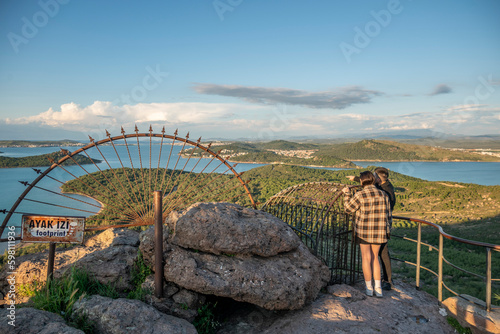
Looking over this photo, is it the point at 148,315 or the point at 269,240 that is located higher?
the point at 269,240

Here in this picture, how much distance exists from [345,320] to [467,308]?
182 centimetres

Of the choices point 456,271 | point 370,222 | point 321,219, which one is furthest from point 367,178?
point 456,271

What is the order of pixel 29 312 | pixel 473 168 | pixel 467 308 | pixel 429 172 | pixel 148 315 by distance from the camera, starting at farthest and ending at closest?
pixel 473 168
pixel 429 172
pixel 467 308
pixel 148 315
pixel 29 312

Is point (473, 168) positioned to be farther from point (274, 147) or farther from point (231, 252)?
point (231, 252)

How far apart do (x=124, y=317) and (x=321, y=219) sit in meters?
3.75

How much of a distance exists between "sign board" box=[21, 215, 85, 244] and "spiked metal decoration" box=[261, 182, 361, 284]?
384cm

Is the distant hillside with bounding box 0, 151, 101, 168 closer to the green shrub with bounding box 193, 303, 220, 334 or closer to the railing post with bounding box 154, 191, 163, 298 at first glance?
the railing post with bounding box 154, 191, 163, 298

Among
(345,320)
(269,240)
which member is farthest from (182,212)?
(345,320)

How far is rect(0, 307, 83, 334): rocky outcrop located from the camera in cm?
313

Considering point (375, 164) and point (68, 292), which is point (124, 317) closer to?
point (68, 292)

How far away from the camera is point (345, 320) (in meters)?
4.55

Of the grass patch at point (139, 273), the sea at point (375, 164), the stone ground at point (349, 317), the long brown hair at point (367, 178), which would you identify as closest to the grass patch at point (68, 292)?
the grass patch at point (139, 273)

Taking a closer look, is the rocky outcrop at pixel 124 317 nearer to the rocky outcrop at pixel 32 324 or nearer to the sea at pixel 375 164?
the rocky outcrop at pixel 32 324

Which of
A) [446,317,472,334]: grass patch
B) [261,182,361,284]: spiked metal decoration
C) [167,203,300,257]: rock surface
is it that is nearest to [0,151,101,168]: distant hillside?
[261,182,361,284]: spiked metal decoration
